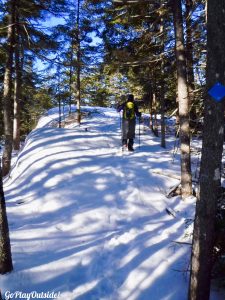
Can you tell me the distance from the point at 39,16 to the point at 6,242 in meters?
11.3

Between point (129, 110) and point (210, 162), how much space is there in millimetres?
8789

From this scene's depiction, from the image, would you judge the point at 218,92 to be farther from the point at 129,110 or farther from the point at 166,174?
the point at 129,110

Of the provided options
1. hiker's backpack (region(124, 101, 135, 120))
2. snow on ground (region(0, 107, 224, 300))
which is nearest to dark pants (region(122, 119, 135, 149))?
hiker's backpack (region(124, 101, 135, 120))

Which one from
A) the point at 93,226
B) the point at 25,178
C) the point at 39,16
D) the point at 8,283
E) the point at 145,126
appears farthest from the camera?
the point at 145,126

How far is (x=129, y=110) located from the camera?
12.9 m

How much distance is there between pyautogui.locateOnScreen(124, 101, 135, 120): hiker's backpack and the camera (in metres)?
12.9

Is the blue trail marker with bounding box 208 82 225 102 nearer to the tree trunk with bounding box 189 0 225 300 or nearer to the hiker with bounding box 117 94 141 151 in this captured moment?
the tree trunk with bounding box 189 0 225 300

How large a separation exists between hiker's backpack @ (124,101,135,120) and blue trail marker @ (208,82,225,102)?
8.67 meters

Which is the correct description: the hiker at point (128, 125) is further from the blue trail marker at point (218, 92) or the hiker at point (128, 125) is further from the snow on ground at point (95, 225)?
the blue trail marker at point (218, 92)

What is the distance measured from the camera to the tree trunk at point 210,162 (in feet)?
13.9

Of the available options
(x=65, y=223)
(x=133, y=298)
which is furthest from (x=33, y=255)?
(x=133, y=298)

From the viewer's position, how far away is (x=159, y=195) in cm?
867

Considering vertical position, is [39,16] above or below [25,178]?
above

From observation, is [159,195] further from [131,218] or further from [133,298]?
[133,298]
